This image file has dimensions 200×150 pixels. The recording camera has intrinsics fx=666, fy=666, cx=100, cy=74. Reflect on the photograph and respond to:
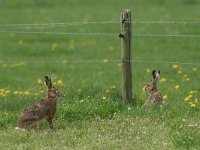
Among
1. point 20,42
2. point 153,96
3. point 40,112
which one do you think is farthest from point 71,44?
point 40,112

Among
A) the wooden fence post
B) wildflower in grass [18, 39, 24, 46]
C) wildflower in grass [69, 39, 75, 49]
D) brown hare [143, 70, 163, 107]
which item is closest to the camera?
brown hare [143, 70, 163, 107]

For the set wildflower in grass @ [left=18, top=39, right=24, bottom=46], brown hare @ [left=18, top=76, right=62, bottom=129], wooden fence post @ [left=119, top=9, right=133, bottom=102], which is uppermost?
wildflower in grass @ [left=18, top=39, right=24, bottom=46]

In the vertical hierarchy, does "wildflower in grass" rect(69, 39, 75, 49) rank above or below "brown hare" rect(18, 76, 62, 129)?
above

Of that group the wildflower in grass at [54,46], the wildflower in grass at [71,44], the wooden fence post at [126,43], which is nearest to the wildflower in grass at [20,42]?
the wildflower in grass at [54,46]

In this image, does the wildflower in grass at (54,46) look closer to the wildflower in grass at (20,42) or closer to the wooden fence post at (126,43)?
the wildflower in grass at (20,42)

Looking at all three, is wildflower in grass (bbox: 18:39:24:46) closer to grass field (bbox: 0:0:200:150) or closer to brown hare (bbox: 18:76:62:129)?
grass field (bbox: 0:0:200:150)

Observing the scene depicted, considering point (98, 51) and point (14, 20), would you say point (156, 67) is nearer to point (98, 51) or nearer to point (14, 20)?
point (98, 51)

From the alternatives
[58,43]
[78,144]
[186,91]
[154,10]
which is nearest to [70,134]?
[78,144]

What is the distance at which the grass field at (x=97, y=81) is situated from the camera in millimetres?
9562

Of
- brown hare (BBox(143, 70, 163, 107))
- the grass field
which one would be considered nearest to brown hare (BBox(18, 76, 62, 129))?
the grass field

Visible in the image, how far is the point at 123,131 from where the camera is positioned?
9859 mm

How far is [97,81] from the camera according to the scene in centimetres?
1495

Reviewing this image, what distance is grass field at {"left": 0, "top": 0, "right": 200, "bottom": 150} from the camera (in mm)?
9562

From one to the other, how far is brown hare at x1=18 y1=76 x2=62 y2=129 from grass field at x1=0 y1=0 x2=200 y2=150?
0.20 meters
